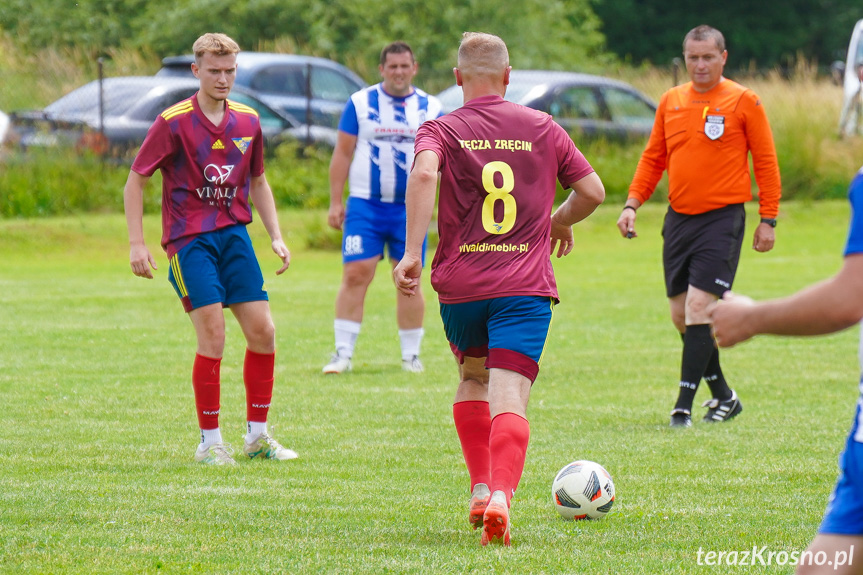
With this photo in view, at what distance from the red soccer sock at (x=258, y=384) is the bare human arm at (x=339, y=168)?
10.5 feet

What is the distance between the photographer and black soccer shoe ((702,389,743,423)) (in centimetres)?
749

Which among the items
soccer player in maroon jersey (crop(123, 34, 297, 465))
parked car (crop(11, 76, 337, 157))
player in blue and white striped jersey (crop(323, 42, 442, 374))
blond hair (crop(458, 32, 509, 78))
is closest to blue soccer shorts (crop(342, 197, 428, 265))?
player in blue and white striped jersey (crop(323, 42, 442, 374))

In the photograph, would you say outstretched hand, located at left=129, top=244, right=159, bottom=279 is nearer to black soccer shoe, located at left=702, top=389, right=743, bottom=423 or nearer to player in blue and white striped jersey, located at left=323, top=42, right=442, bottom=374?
player in blue and white striped jersey, located at left=323, top=42, right=442, bottom=374

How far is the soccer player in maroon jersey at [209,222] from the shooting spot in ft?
19.7

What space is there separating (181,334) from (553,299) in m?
6.60

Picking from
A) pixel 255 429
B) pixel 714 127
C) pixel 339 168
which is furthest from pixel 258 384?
pixel 339 168

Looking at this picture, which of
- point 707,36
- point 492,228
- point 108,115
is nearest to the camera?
point 492,228

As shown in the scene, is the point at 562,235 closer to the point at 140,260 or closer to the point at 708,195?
the point at 140,260

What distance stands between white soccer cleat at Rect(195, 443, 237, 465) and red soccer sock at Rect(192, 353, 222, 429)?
10 centimetres

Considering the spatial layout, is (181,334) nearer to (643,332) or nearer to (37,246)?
(643,332)

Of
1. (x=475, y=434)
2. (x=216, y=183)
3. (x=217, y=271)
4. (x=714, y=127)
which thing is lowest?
(x=475, y=434)

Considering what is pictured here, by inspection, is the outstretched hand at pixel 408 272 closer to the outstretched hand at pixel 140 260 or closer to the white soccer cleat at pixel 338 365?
the outstretched hand at pixel 140 260

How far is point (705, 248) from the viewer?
23.8ft

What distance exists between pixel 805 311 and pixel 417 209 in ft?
6.94
